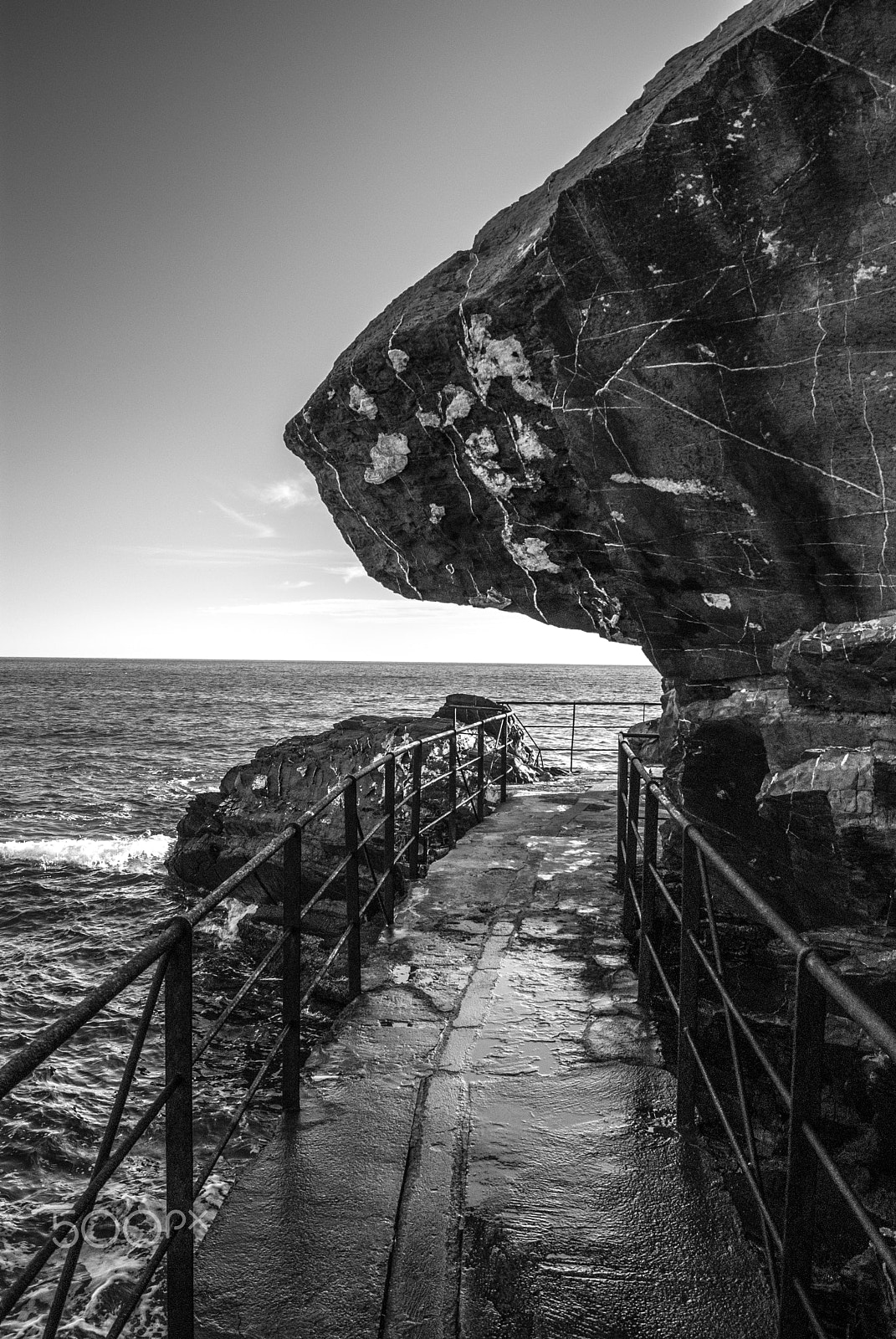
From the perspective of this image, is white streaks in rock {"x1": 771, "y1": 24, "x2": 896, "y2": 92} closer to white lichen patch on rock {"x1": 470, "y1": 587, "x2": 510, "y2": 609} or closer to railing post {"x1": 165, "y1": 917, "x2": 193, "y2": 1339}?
white lichen patch on rock {"x1": 470, "y1": 587, "x2": 510, "y2": 609}

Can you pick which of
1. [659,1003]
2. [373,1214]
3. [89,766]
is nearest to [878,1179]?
[659,1003]

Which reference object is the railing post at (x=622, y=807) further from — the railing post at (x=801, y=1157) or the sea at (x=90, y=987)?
the railing post at (x=801, y=1157)

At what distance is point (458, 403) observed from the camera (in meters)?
7.37

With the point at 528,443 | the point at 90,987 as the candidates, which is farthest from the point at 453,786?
the point at 90,987

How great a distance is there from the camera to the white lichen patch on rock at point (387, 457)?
8070 millimetres

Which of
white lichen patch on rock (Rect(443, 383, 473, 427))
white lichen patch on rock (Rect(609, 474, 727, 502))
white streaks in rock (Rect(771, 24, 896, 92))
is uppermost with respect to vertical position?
white streaks in rock (Rect(771, 24, 896, 92))

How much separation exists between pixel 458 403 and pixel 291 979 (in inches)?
224

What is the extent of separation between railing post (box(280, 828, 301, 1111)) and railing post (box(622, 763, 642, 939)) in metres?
2.12

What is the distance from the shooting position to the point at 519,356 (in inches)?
267

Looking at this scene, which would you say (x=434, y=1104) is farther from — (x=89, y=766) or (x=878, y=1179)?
(x=89, y=766)

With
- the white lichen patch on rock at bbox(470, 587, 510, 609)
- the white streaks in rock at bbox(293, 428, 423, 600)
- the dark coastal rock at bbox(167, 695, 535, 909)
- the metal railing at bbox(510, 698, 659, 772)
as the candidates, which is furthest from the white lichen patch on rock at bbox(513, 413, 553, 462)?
the metal railing at bbox(510, 698, 659, 772)

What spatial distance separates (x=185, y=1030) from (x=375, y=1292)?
0.97 metres

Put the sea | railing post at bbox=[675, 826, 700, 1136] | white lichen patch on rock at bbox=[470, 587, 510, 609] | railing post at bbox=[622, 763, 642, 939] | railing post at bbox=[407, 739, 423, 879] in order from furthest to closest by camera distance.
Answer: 1. white lichen patch on rock at bbox=[470, 587, 510, 609]
2. railing post at bbox=[407, 739, 423, 879]
3. railing post at bbox=[622, 763, 642, 939]
4. the sea
5. railing post at bbox=[675, 826, 700, 1136]

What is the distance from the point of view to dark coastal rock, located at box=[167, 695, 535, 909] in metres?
10.4
